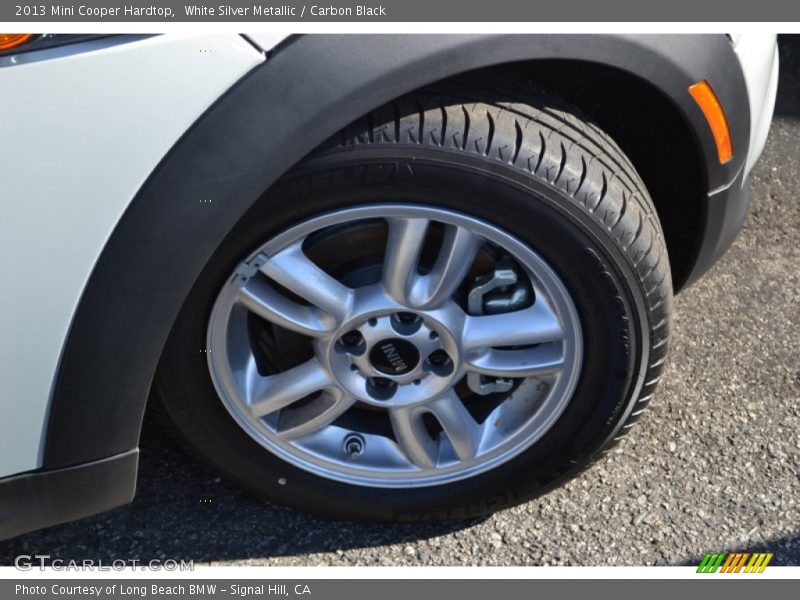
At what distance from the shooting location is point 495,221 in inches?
68.8

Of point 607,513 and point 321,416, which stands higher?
point 321,416

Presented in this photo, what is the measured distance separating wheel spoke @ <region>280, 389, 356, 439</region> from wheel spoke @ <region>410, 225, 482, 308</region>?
0.28 metres

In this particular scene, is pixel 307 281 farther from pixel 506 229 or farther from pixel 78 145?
pixel 78 145

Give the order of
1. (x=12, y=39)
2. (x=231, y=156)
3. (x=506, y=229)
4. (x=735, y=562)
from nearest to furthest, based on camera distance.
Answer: (x=12, y=39)
(x=231, y=156)
(x=506, y=229)
(x=735, y=562)

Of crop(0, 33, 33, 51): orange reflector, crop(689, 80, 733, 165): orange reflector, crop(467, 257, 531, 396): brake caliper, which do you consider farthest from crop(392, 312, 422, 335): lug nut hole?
crop(0, 33, 33, 51): orange reflector

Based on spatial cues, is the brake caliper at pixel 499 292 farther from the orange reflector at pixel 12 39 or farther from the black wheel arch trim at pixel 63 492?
the orange reflector at pixel 12 39

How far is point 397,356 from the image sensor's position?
1.94 metres

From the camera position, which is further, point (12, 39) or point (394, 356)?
point (394, 356)

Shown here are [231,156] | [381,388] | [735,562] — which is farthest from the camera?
[735,562]

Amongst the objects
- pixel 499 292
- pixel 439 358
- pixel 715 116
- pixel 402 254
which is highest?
pixel 715 116

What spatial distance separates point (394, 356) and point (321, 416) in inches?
8.6

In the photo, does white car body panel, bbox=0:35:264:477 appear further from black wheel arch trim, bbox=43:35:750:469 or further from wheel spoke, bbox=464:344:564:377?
wheel spoke, bbox=464:344:564:377

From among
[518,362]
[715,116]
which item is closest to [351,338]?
[518,362]

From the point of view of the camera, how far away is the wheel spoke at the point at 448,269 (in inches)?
70.9
